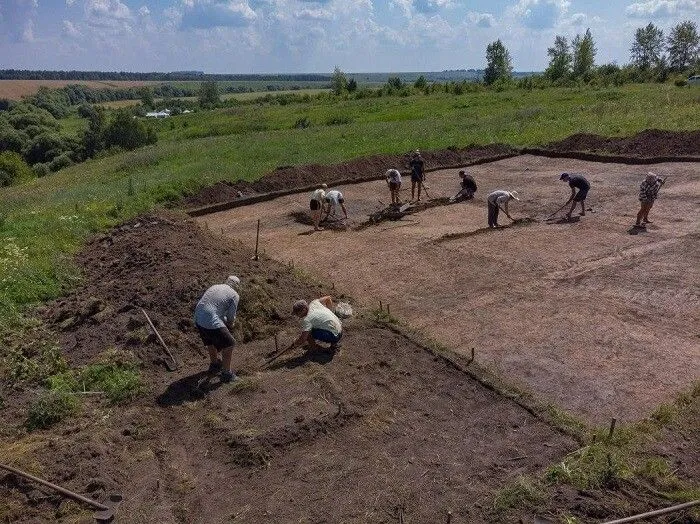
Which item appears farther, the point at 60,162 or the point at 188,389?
the point at 60,162

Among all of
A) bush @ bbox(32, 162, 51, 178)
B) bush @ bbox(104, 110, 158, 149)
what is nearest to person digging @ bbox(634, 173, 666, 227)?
bush @ bbox(104, 110, 158, 149)

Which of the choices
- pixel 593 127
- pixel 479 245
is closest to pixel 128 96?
pixel 593 127

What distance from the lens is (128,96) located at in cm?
14825

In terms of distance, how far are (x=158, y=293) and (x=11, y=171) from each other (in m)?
40.9

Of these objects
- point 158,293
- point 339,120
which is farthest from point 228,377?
point 339,120

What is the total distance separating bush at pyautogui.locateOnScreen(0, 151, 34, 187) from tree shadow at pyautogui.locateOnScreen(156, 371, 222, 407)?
136ft

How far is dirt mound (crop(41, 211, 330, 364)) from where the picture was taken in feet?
30.6

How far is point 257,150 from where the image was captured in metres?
26.5

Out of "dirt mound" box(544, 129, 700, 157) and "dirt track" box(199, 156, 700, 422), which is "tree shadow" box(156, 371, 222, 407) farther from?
"dirt mound" box(544, 129, 700, 157)

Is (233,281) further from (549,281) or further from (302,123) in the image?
(302,123)

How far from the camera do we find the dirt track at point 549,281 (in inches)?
311

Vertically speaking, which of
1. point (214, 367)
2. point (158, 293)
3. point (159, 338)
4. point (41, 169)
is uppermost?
point (158, 293)

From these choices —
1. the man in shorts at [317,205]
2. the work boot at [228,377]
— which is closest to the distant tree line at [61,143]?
the man in shorts at [317,205]

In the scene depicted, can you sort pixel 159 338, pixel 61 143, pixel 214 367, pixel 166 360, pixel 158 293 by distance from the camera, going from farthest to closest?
pixel 61 143, pixel 158 293, pixel 159 338, pixel 166 360, pixel 214 367
